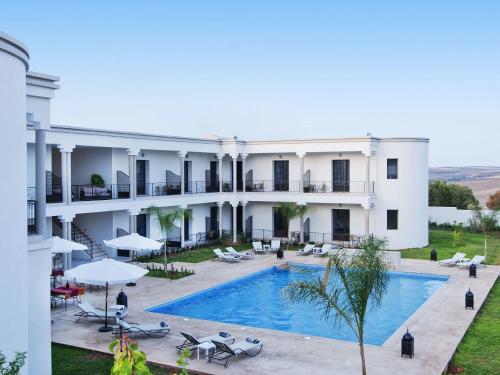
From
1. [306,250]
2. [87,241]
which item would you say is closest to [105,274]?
[87,241]

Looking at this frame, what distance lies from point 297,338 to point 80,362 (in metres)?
5.52

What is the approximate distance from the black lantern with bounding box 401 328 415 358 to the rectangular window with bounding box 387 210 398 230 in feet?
61.4

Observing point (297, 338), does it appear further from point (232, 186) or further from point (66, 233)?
point (232, 186)

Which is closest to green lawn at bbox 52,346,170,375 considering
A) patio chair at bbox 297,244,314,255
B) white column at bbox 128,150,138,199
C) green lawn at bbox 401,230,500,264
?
white column at bbox 128,150,138,199

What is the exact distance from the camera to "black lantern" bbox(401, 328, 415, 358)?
12.5m

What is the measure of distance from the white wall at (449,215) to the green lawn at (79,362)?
3100 cm

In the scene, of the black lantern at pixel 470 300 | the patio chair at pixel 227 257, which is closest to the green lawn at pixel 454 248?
the patio chair at pixel 227 257

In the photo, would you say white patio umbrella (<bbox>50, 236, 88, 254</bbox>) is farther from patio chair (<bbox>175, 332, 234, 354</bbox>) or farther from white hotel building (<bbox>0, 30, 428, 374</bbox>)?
patio chair (<bbox>175, 332, 234, 354</bbox>)

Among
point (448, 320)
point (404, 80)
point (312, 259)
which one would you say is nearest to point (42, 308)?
point (448, 320)

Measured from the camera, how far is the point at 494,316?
1636cm

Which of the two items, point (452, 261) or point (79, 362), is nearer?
point (79, 362)

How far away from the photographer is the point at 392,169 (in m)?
30.7

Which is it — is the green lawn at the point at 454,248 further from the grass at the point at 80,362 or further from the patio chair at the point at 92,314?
the grass at the point at 80,362

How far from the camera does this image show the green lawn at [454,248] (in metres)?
27.3
